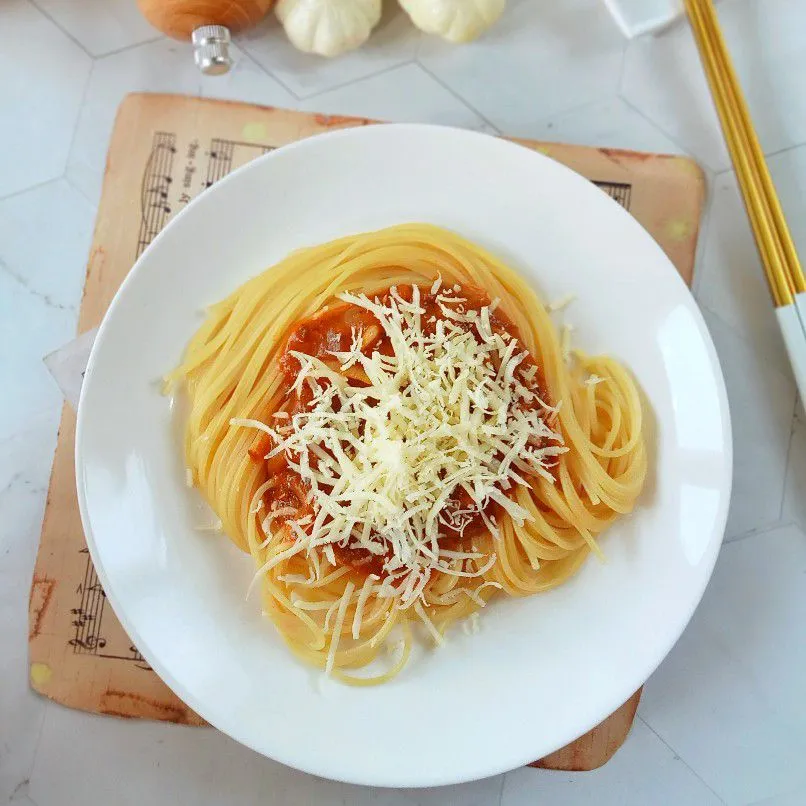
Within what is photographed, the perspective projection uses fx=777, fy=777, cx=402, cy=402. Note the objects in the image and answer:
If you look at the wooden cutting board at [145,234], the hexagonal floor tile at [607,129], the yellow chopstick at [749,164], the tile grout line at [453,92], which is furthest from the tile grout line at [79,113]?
the yellow chopstick at [749,164]

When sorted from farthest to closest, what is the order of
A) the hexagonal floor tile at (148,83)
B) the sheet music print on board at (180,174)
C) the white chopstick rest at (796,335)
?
the hexagonal floor tile at (148,83) → the sheet music print on board at (180,174) → the white chopstick rest at (796,335)

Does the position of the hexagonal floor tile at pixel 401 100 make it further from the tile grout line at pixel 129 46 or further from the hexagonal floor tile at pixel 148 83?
the tile grout line at pixel 129 46

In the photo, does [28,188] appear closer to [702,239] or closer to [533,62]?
[533,62]

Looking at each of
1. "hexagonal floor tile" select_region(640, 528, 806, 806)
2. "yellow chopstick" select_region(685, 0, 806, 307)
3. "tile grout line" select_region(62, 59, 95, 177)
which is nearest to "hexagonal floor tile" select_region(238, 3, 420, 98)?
"tile grout line" select_region(62, 59, 95, 177)

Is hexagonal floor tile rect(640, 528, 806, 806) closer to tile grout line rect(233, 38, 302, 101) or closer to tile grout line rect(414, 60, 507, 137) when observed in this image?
tile grout line rect(414, 60, 507, 137)

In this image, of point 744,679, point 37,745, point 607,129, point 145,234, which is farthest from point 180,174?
point 744,679

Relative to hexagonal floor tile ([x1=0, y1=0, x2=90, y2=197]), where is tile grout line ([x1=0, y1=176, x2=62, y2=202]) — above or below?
below
